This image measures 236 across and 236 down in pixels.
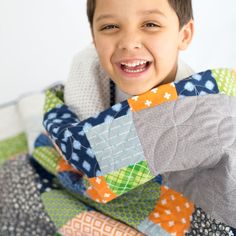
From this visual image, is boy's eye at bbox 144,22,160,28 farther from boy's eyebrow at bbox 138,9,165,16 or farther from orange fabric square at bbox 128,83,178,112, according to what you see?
orange fabric square at bbox 128,83,178,112

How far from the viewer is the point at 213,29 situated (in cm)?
155

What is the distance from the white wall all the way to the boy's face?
64cm

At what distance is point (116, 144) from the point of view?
804 mm

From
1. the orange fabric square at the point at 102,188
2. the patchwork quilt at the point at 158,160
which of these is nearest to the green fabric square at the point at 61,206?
the patchwork quilt at the point at 158,160

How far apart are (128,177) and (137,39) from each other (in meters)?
0.28

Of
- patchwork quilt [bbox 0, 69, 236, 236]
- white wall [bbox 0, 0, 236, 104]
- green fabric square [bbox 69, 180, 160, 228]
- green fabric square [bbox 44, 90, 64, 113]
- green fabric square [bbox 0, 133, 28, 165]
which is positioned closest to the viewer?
patchwork quilt [bbox 0, 69, 236, 236]

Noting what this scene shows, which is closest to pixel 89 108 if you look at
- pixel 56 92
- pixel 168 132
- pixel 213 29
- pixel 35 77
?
pixel 56 92

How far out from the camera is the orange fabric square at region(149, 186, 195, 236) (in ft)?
2.81

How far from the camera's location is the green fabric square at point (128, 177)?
2.61 ft

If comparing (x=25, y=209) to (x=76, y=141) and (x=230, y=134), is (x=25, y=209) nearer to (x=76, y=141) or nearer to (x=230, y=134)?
(x=76, y=141)

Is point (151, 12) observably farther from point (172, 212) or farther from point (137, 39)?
point (172, 212)

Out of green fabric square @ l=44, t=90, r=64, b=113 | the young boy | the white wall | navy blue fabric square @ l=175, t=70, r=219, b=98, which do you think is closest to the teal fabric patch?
the young boy

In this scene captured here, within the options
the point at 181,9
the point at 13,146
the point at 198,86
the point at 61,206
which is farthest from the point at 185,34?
the point at 13,146

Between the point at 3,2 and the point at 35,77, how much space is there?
0.30 meters
